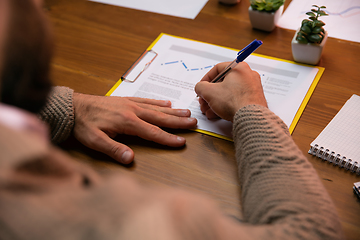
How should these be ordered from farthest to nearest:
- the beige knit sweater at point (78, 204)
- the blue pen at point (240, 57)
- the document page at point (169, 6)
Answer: the document page at point (169, 6), the blue pen at point (240, 57), the beige knit sweater at point (78, 204)

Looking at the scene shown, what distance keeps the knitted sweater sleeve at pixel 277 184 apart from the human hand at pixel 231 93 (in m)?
0.04

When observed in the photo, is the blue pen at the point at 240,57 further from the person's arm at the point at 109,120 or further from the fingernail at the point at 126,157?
the fingernail at the point at 126,157

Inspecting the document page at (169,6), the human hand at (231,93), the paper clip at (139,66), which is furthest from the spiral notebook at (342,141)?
the document page at (169,6)

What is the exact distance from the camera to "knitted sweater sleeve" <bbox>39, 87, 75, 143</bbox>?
65 cm

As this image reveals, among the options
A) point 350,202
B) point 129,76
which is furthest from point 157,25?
point 350,202

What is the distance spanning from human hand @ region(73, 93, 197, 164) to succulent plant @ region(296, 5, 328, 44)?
385 mm

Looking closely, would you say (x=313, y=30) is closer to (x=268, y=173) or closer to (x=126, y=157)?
(x=268, y=173)

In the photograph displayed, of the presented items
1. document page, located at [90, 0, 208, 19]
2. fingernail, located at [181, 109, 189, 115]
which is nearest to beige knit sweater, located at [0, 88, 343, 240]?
fingernail, located at [181, 109, 189, 115]

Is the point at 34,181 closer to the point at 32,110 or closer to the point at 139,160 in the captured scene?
the point at 32,110

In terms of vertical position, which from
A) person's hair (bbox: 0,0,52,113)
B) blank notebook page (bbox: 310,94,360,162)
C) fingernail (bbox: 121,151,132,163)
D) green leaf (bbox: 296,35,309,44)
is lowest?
fingernail (bbox: 121,151,132,163)

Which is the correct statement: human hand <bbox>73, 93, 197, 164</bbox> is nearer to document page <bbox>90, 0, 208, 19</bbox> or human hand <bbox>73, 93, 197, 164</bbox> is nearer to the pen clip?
the pen clip

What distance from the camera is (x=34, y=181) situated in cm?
20

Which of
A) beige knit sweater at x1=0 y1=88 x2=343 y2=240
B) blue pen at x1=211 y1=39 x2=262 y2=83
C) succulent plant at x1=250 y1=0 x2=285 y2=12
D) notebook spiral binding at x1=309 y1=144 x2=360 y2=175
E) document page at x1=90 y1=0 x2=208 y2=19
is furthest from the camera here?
document page at x1=90 y1=0 x2=208 y2=19

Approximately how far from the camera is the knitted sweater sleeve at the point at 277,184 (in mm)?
409
